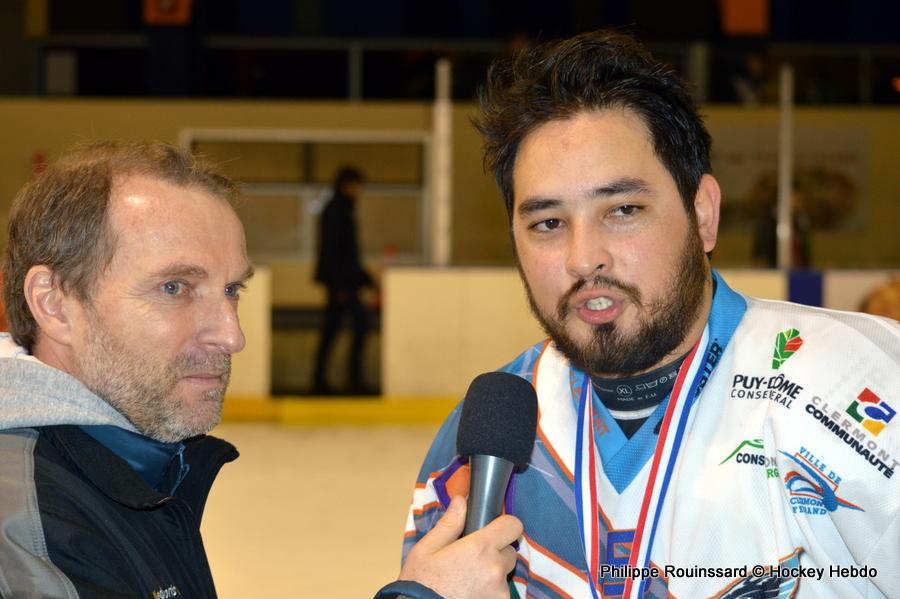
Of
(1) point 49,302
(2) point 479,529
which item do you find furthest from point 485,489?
(1) point 49,302

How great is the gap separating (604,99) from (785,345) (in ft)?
1.38

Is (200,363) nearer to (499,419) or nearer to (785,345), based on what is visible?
(499,419)

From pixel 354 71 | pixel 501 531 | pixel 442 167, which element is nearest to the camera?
pixel 501 531

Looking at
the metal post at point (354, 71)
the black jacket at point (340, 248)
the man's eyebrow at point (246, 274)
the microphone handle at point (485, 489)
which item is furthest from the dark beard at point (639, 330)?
the metal post at point (354, 71)

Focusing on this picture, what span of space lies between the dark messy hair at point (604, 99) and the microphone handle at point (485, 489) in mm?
516

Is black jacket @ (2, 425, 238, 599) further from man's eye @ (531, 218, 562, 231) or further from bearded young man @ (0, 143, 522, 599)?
man's eye @ (531, 218, 562, 231)

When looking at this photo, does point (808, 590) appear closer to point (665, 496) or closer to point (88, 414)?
point (665, 496)

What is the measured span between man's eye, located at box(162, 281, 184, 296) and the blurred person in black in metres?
7.46

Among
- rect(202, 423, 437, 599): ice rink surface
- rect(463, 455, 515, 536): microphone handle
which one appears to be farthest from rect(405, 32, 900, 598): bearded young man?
rect(202, 423, 437, 599): ice rink surface

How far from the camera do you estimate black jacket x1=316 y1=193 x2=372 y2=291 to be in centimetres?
921

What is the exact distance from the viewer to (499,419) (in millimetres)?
1436

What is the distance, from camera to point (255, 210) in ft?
47.9

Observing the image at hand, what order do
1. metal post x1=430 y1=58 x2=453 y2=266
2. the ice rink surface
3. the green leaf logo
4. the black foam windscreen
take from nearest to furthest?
the black foam windscreen, the green leaf logo, the ice rink surface, metal post x1=430 y1=58 x2=453 y2=266

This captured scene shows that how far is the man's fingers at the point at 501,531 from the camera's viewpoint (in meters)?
1.29
